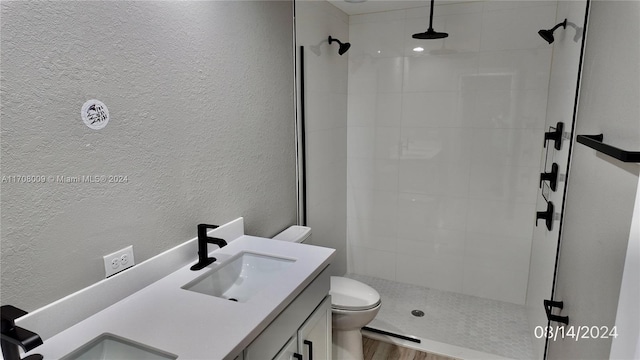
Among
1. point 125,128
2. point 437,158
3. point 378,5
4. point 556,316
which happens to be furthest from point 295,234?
point 378,5

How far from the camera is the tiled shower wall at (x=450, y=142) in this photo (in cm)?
268

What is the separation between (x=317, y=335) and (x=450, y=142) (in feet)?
6.38

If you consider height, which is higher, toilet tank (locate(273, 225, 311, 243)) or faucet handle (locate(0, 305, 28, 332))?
faucet handle (locate(0, 305, 28, 332))

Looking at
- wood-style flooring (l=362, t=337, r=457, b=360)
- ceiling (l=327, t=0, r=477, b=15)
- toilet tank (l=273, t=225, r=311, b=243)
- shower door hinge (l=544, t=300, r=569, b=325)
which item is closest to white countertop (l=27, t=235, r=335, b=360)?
toilet tank (l=273, t=225, r=311, b=243)

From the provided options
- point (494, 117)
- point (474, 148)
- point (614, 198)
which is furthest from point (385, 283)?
point (614, 198)

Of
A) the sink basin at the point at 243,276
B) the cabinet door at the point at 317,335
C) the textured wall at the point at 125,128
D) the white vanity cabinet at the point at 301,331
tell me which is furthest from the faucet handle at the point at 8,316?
the cabinet door at the point at 317,335

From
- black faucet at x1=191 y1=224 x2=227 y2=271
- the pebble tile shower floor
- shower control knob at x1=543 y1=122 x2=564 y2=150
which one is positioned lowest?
the pebble tile shower floor

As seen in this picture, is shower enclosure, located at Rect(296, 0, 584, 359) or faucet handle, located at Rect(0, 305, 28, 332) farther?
shower enclosure, located at Rect(296, 0, 584, 359)

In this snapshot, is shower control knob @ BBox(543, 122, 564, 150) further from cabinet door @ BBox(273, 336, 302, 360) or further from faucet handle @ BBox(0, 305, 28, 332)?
faucet handle @ BBox(0, 305, 28, 332)

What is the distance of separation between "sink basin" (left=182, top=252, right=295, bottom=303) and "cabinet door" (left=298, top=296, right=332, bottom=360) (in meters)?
0.23

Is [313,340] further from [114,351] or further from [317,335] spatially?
[114,351]

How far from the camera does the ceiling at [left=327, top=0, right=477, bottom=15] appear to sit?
8.96 feet
